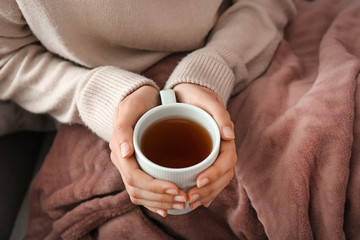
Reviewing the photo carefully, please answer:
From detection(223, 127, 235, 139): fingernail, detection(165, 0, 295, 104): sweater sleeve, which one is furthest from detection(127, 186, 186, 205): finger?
detection(165, 0, 295, 104): sweater sleeve

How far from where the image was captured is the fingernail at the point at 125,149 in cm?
45

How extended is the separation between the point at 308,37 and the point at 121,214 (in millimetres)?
644

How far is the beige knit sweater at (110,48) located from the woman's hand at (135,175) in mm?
67

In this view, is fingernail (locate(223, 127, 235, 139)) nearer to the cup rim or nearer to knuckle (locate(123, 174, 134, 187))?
the cup rim

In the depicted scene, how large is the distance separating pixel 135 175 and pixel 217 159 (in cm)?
12

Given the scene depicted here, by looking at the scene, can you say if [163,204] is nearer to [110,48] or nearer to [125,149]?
[125,149]

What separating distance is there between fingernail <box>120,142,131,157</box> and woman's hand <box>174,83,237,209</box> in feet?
0.36

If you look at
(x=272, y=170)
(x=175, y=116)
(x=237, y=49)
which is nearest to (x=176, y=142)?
(x=175, y=116)

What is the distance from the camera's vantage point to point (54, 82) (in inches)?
26.2

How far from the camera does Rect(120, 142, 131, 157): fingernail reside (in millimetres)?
453

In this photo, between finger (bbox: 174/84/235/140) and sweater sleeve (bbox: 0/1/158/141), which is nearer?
finger (bbox: 174/84/235/140)

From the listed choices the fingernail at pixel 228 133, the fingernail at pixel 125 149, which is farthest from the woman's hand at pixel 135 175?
the fingernail at pixel 228 133

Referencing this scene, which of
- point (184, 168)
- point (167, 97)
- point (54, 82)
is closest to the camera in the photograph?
point (184, 168)

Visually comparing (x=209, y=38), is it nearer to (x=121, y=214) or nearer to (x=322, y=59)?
(x=322, y=59)
